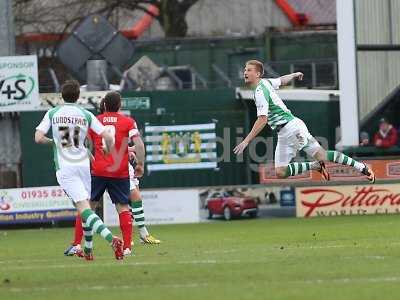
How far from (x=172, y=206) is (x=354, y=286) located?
1543cm

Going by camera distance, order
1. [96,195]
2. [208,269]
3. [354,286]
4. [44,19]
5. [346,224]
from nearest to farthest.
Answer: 1. [354,286]
2. [208,269]
3. [96,195]
4. [346,224]
5. [44,19]

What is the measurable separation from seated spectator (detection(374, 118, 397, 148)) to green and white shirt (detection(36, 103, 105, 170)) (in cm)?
1568

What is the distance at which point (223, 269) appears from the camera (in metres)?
12.6

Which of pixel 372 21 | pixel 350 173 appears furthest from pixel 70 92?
pixel 372 21

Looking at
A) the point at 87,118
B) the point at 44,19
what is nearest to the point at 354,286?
the point at 87,118

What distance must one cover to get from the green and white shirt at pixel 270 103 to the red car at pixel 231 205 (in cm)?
827

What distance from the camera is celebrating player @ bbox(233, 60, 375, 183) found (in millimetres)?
17328

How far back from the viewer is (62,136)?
47.3 ft

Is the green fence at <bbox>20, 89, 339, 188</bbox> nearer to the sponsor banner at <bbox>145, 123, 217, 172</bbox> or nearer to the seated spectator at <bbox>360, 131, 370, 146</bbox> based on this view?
the sponsor banner at <bbox>145, 123, 217, 172</bbox>

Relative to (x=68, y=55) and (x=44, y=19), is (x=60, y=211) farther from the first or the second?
(x=44, y=19)

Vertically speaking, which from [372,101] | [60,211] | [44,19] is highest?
[44,19]

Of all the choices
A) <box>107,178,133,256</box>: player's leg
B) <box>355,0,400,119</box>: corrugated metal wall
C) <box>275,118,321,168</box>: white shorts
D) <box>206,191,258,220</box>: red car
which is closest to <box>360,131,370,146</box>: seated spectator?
<box>355,0,400,119</box>: corrugated metal wall

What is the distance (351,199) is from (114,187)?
36.1 ft

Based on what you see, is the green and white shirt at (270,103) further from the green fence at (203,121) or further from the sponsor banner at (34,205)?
the green fence at (203,121)
